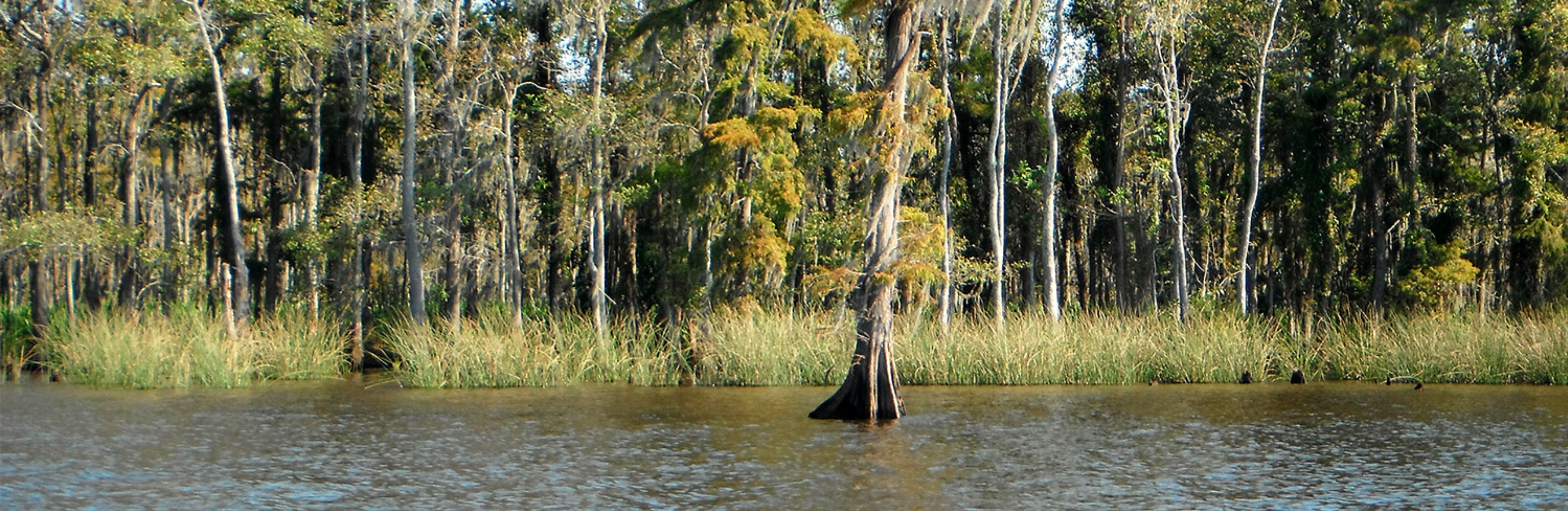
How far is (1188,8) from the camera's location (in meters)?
33.5

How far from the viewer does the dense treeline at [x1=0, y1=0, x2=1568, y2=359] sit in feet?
97.8

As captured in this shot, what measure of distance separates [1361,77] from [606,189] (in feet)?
53.5

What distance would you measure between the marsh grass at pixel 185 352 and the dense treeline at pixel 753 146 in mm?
3874

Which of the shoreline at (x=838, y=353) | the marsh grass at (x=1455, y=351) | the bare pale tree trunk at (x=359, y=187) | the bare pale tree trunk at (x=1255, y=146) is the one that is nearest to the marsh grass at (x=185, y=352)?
the shoreline at (x=838, y=353)

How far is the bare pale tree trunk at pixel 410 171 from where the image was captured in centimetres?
3009

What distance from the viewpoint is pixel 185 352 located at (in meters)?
23.5

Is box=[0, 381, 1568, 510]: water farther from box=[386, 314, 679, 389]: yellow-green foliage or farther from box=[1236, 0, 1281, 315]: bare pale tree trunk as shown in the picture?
box=[1236, 0, 1281, 315]: bare pale tree trunk

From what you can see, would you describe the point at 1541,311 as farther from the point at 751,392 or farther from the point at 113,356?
the point at 113,356

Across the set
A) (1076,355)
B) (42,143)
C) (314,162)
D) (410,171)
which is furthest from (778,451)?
(42,143)

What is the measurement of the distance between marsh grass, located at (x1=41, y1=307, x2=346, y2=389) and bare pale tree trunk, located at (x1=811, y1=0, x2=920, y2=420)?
34.6 feet

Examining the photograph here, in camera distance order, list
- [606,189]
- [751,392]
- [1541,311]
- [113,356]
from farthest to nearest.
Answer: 1. [606,189]
2. [1541,311]
3. [113,356]
4. [751,392]

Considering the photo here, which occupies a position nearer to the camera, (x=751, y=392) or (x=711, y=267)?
(x=751, y=392)

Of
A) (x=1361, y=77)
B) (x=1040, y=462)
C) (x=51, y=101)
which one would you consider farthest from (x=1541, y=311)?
(x=51, y=101)

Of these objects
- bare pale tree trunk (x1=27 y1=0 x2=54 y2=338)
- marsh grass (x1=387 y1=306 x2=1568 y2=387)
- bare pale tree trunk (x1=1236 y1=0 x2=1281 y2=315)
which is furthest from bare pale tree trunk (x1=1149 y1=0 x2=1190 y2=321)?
bare pale tree trunk (x1=27 y1=0 x2=54 y2=338)
